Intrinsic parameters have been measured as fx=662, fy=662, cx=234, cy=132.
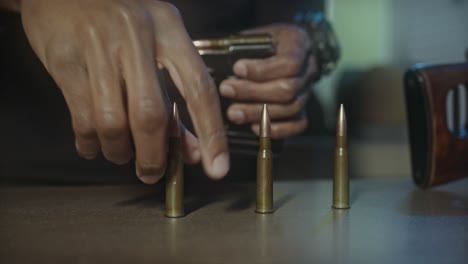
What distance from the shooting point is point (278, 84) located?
1.42 meters

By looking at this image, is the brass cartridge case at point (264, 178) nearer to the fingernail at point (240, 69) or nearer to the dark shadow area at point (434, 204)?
the dark shadow area at point (434, 204)

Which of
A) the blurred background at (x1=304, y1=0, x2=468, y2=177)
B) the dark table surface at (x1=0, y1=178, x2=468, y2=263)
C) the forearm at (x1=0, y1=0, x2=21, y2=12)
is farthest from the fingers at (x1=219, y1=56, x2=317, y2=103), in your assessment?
the blurred background at (x1=304, y1=0, x2=468, y2=177)

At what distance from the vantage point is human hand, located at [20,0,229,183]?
0.86m

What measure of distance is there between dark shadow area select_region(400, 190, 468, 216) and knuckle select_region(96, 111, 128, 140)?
0.48m

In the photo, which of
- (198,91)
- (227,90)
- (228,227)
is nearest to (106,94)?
(198,91)

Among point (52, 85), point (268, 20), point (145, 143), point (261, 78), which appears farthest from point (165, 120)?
point (268, 20)

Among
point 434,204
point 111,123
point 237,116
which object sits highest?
point 111,123

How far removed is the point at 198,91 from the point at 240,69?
16.1 inches

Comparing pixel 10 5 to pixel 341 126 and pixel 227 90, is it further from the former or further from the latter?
pixel 341 126

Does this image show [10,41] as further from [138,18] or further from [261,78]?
[138,18]

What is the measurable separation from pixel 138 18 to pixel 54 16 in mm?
122

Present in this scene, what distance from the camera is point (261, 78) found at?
139 centimetres

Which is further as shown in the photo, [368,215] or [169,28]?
[368,215]

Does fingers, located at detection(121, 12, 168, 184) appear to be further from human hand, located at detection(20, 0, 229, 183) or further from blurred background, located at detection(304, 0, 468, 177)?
blurred background, located at detection(304, 0, 468, 177)
